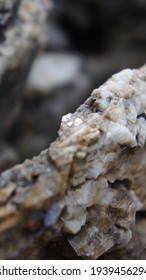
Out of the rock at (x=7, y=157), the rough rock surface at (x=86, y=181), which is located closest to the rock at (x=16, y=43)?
the rock at (x=7, y=157)

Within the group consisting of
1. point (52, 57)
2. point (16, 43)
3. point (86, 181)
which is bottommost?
point (86, 181)

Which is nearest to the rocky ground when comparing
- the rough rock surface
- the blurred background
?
the blurred background

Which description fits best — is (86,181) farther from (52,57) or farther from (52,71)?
(52,57)

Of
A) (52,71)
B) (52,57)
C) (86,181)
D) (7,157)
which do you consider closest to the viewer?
(86,181)

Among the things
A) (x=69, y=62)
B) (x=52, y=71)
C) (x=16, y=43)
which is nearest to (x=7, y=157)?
(x=16, y=43)

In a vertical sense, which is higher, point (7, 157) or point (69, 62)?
point (69, 62)

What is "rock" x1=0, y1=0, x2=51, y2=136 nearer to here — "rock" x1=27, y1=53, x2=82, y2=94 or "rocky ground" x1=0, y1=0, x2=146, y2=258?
"rocky ground" x1=0, y1=0, x2=146, y2=258

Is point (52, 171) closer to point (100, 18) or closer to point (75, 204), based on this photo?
point (75, 204)
